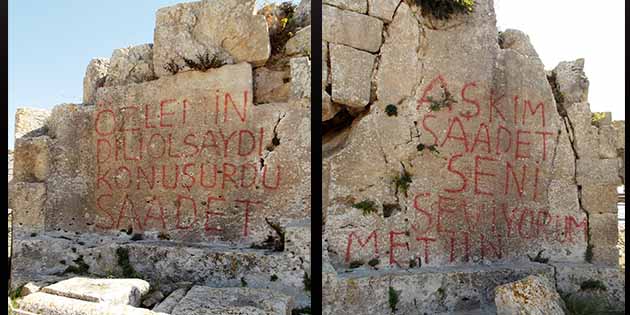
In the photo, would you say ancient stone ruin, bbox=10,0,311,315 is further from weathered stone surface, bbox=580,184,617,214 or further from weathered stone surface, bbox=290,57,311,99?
weathered stone surface, bbox=580,184,617,214

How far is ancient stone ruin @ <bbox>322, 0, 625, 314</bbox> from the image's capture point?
4547 mm

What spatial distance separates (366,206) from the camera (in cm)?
459

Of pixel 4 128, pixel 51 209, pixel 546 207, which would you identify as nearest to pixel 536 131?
pixel 546 207

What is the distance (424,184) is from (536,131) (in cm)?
150

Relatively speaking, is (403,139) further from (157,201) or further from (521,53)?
(157,201)

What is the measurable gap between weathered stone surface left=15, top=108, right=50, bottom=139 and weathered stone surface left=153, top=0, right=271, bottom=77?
5.26 ft

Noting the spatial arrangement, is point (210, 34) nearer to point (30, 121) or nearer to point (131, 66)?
point (131, 66)

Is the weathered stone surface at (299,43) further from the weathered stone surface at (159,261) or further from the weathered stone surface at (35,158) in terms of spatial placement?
the weathered stone surface at (35,158)

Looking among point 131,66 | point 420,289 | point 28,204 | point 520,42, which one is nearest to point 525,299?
point 420,289

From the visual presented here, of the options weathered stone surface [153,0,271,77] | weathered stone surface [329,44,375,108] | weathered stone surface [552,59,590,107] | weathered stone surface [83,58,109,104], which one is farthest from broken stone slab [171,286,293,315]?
weathered stone surface [552,59,590,107]

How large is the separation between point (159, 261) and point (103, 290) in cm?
84

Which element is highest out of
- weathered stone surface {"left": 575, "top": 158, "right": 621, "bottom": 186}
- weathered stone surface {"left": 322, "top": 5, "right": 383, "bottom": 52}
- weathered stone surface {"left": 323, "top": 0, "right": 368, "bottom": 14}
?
weathered stone surface {"left": 323, "top": 0, "right": 368, "bottom": 14}

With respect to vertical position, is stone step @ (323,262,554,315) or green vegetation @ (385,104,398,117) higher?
green vegetation @ (385,104,398,117)

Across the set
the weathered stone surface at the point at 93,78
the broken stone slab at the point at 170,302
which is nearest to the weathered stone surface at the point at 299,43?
the weathered stone surface at the point at 93,78
